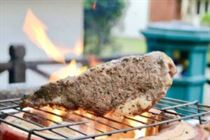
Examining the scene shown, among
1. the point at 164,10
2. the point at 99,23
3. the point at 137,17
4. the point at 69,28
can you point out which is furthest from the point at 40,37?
the point at 137,17

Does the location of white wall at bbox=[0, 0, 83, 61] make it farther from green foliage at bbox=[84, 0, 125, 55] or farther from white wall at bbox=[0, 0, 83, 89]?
green foliage at bbox=[84, 0, 125, 55]

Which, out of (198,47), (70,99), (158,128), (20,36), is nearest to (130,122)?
(158,128)

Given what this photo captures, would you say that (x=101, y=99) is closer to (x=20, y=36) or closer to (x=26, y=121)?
(x=26, y=121)

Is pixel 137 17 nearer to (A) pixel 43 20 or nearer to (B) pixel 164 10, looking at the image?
→ (B) pixel 164 10

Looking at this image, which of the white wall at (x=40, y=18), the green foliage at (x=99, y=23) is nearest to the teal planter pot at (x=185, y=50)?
the white wall at (x=40, y=18)

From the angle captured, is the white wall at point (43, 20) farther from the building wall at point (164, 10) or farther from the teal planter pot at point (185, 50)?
the building wall at point (164, 10)

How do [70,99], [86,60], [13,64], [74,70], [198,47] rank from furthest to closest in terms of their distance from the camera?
[198,47]
[86,60]
[13,64]
[74,70]
[70,99]
